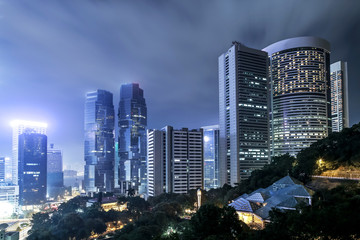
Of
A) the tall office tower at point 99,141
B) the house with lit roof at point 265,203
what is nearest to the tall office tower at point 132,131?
the tall office tower at point 99,141

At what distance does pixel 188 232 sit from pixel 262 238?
8100 millimetres

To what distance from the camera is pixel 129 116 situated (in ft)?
548

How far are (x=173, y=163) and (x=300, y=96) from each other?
160 ft

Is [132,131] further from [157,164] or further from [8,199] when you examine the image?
[157,164]

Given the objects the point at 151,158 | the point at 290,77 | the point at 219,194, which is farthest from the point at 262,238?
the point at 290,77

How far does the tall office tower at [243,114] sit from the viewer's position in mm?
77250

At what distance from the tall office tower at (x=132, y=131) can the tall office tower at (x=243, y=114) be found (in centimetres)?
8588

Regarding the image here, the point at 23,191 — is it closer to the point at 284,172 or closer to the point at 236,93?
the point at 236,93

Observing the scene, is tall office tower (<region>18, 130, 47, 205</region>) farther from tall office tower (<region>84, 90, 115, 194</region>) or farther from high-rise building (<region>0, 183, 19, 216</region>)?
tall office tower (<region>84, 90, 115, 194</region>)

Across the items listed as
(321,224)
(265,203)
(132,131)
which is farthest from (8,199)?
(321,224)

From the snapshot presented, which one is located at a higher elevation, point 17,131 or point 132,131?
point 132,131

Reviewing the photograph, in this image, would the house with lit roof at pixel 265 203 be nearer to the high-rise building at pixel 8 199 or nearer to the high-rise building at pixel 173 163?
the high-rise building at pixel 173 163

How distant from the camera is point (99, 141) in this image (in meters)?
163

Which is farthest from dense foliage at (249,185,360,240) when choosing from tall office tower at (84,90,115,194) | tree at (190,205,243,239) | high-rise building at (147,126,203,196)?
tall office tower at (84,90,115,194)
